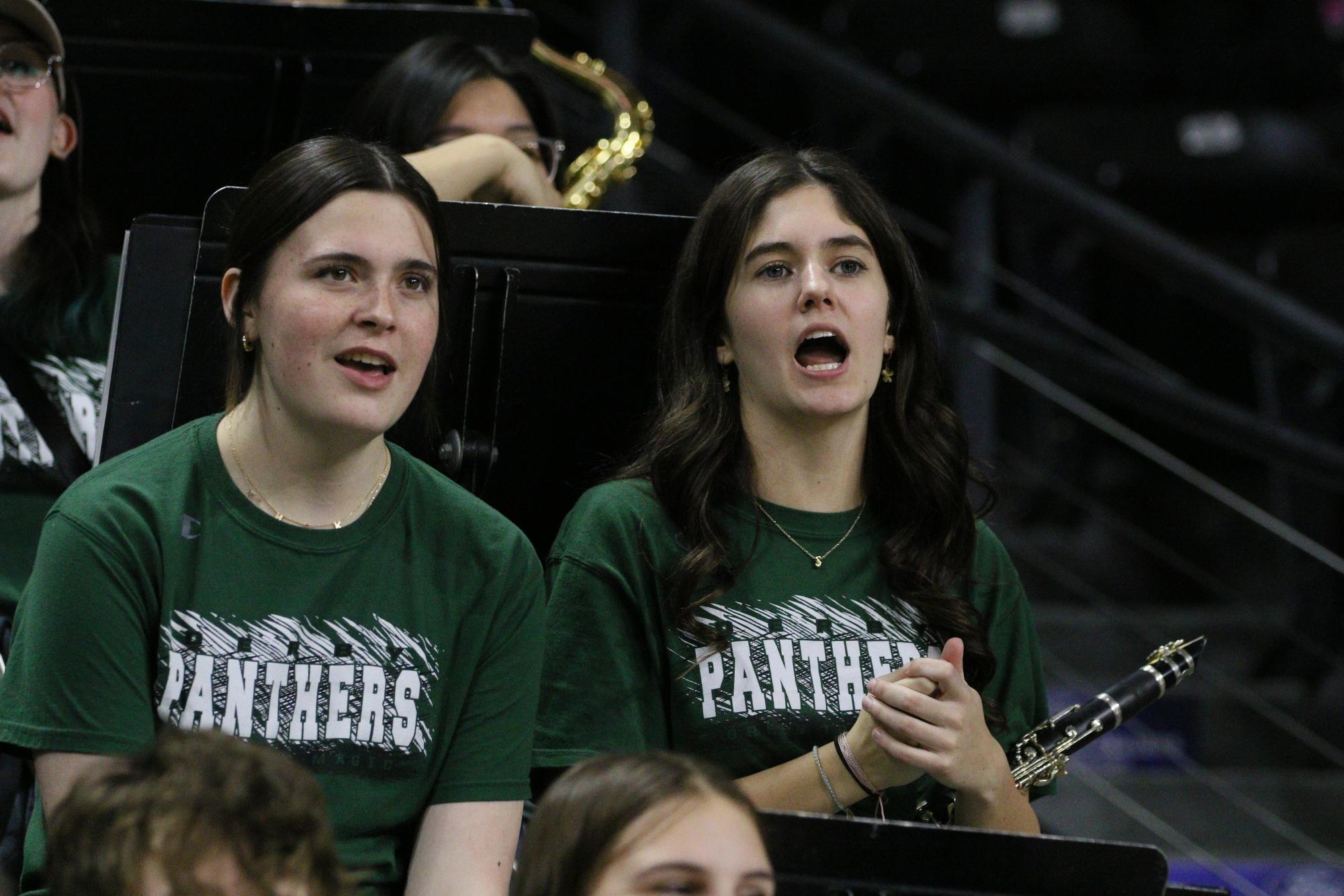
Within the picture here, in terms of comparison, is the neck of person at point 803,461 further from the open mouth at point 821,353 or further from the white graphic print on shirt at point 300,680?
the white graphic print on shirt at point 300,680

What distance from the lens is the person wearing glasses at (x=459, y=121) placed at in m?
2.59

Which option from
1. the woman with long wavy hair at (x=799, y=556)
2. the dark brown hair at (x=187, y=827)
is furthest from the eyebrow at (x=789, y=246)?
the dark brown hair at (x=187, y=827)

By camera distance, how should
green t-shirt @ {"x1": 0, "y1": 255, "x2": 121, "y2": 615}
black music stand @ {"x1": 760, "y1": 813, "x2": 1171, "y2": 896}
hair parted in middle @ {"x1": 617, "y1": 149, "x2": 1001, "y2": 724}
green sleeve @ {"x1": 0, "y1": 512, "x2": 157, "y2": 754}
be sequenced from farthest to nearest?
1. green t-shirt @ {"x1": 0, "y1": 255, "x2": 121, "y2": 615}
2. hair parted in middle @ {"x1": 617, "y1": 149, "x2": 1001, "y2": 724}
3. green sleeve @ {"x1": 0, "y1": 512, "x2": 157, "y2": 754}
4. black music stand @ {"x1": 760, "y1": 813, "x2": 1171, "y2": 896}

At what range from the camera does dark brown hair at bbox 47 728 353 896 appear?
44.8 inches

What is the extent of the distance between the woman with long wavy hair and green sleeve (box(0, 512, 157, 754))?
499 millimetres

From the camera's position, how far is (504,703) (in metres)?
1.86

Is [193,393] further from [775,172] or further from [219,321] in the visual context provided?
[775,172]

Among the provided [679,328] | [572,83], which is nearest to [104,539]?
[679,328]

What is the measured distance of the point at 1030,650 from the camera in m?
2.22

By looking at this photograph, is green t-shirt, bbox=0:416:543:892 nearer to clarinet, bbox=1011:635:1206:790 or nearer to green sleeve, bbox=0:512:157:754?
green sleeve, bbox=0:512:157:754

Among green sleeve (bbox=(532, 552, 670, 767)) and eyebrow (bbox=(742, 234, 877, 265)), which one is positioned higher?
eyebrow (bbox=(742, 234, 877, 265))

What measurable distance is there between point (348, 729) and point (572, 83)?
1878 millimetres

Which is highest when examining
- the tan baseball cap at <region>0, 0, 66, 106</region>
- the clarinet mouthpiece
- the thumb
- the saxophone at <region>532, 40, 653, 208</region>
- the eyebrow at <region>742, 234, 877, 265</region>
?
the saxophone at <region>532, 40, 653, 208</region>

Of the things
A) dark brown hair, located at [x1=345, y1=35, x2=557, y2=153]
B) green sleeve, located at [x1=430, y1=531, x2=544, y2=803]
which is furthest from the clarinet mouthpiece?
dark brown hair, located at [x1=345, y1=35, x2=557, y2=153]
